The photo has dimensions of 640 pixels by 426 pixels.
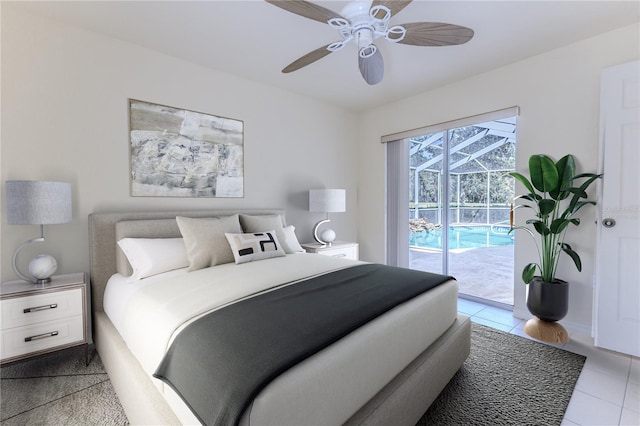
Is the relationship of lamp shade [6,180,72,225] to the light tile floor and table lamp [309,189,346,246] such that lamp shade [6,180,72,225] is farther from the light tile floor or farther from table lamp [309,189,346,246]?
the light tile floor

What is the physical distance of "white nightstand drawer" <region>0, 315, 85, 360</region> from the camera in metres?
1.82

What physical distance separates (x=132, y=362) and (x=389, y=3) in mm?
2399

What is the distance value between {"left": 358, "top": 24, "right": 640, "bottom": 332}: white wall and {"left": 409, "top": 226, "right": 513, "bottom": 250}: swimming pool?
25.2 inches

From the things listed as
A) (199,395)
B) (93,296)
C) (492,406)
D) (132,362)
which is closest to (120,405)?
(132,362)

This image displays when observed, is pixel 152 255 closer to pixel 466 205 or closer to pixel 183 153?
pixel 183 153

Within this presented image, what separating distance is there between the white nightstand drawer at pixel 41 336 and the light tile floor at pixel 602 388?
3.11m

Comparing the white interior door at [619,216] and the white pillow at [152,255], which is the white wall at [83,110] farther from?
the white interior door at [619,216]

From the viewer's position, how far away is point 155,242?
225cm

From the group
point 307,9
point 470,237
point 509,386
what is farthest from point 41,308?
point 470,237

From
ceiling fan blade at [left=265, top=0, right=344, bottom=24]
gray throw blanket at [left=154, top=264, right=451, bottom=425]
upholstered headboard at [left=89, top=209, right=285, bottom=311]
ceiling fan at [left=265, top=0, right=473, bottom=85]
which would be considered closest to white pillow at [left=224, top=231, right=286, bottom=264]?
upholstered headboard at [left=89, top=209, right=285, bottom=311]

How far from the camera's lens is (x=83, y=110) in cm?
235

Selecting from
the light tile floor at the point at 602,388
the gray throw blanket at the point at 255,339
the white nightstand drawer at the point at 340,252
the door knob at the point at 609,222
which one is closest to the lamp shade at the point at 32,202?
the gray throw blanket at the point at 255,339

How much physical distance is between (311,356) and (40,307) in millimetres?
1998

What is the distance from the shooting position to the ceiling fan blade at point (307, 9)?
61.8 inches
